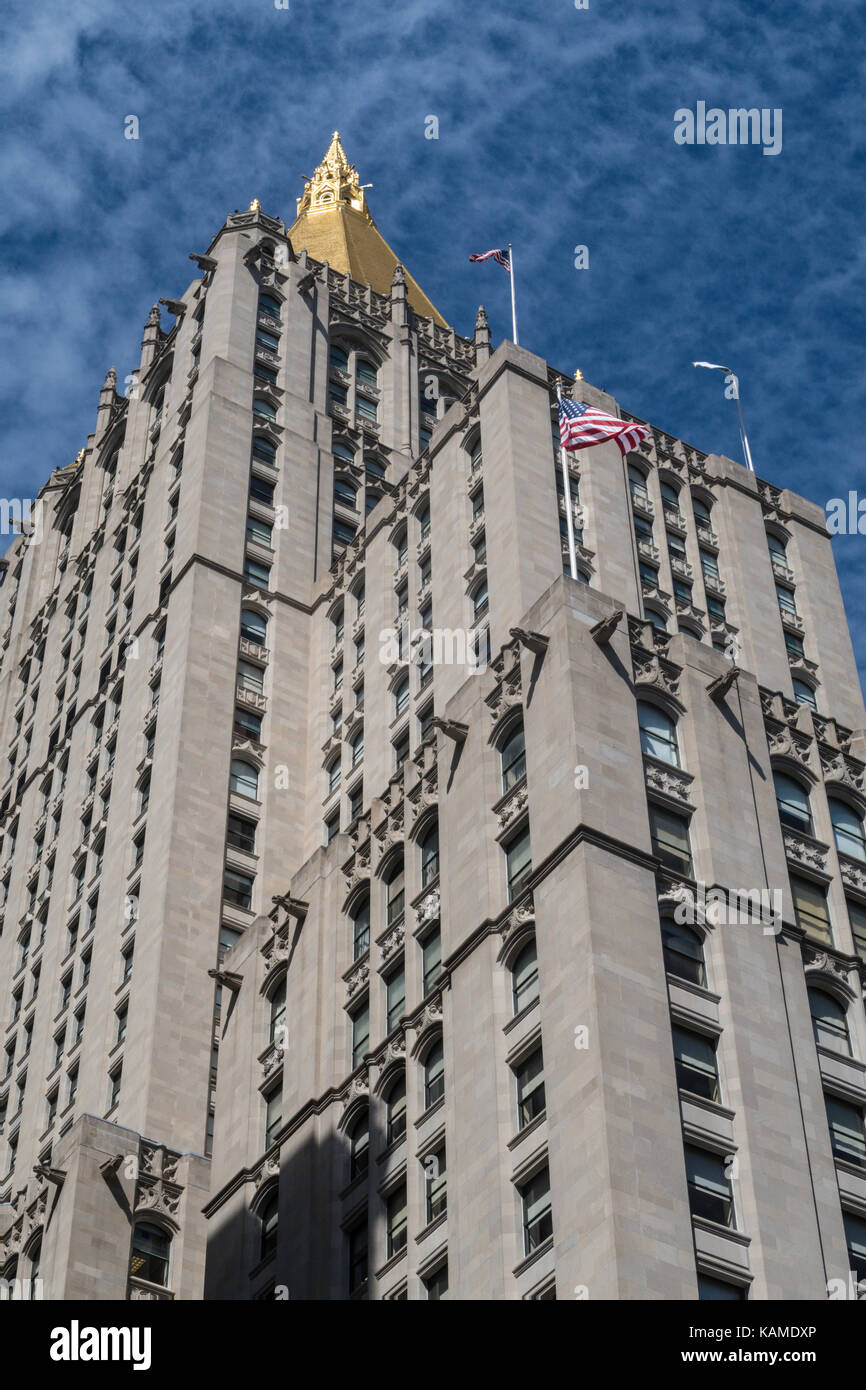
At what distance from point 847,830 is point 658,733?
7795mm

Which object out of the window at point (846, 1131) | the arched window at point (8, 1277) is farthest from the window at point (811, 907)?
the arched window at point (8, 1277)

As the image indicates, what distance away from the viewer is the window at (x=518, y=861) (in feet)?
180

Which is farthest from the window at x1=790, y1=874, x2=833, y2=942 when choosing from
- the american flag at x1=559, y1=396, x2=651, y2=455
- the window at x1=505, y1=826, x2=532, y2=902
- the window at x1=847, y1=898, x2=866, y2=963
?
the american flag at x1=559, y1=396, x2=651, y2=455

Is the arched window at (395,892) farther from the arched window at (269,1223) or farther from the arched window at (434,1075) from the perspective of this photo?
the arched window at (269,1223)

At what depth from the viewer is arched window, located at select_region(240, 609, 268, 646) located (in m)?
87.1

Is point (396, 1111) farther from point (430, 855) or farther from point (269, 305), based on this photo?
point (269, 305)

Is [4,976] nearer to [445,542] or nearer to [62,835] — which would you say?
[62,835]

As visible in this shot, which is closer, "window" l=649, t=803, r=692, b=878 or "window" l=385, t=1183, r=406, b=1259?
"window" l=385, t=1183, r=406, b=1259

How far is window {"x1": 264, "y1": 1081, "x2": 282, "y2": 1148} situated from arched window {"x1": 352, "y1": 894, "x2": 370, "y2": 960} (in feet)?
14.5

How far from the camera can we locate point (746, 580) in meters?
79.3

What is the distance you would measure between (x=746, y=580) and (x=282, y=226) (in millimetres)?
42447

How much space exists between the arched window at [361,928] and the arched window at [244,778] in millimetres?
18200

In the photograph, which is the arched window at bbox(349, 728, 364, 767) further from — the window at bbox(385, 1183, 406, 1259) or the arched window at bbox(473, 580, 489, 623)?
the window at bbox(385, 1183, 406, 1259)
